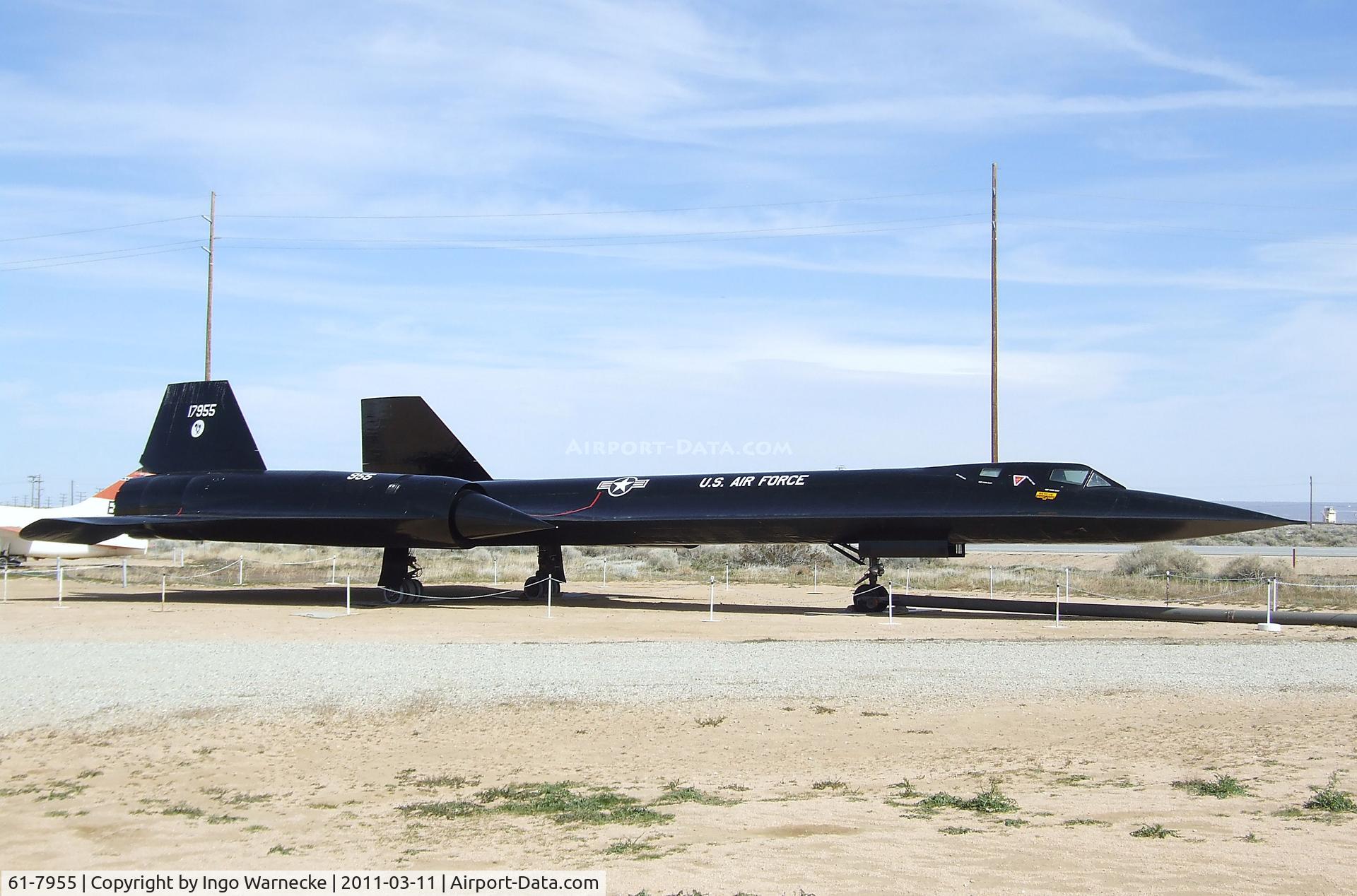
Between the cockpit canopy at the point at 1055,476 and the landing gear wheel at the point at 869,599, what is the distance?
10.1 ft

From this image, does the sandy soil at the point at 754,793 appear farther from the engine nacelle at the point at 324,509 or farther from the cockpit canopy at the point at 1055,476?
the engine nacelle at the point at 324,509

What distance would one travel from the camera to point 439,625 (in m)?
20.8

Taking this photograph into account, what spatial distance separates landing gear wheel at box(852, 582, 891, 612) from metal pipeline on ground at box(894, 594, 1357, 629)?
449mm

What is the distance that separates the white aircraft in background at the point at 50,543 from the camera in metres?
38.6

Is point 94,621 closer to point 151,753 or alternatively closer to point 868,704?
point 151,753

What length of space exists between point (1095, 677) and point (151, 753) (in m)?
9.61

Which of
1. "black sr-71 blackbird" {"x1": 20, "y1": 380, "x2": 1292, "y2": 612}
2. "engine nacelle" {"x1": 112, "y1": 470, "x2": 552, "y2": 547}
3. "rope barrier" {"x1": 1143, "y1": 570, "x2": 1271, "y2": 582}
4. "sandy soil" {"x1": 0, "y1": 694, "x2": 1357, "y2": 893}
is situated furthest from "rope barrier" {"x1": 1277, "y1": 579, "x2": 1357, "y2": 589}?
"sandy soil" {"x1": 0, "y1": 694, "x2": 1357, "y2": 893}

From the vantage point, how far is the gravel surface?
473 inches

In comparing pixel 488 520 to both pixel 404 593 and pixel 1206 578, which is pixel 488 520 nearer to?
pixel 404 593

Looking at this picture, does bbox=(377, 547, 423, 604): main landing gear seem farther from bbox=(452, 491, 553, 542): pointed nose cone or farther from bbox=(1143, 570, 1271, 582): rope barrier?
bbox=(1143, 570, 1271, 582): rope barrier

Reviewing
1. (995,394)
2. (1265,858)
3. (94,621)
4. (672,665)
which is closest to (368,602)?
(94,621)

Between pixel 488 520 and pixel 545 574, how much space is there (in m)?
3.05

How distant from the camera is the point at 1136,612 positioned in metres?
21.9

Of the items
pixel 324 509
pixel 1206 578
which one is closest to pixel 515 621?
pixel 324 509
